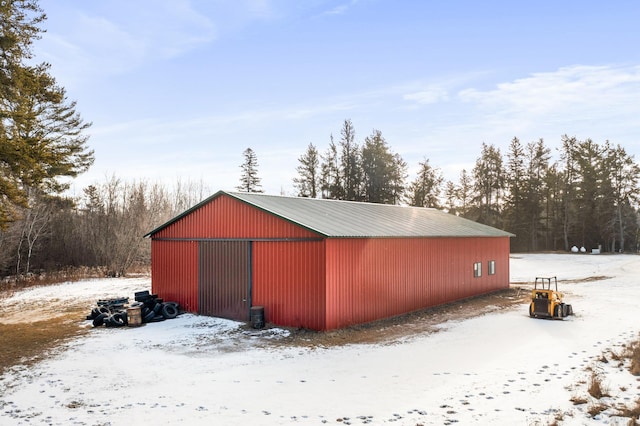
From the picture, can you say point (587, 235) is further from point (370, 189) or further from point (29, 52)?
point (29, 52)

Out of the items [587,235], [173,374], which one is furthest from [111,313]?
[587,235]

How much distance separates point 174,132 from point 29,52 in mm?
25133

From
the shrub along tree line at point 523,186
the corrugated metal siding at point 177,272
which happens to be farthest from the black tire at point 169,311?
the shrub along tree line at point 523,186

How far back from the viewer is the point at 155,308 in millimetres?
16031

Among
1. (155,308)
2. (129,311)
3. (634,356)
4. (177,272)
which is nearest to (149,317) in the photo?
(155,308)

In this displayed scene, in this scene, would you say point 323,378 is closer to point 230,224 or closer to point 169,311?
point 230,224

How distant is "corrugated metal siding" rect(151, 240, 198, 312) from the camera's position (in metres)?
17.4

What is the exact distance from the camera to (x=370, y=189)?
54.9 m

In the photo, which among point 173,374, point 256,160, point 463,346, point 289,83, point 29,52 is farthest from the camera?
point 256,160

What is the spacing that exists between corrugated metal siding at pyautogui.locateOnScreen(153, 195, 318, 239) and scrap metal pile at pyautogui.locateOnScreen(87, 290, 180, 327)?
2.90 meters

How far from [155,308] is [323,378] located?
923 cm

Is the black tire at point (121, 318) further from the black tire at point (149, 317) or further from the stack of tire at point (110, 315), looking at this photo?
the black tire at point (149, 317)

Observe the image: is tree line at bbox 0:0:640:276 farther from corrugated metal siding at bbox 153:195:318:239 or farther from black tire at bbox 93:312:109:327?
black tire at bbox 93:312:109:327

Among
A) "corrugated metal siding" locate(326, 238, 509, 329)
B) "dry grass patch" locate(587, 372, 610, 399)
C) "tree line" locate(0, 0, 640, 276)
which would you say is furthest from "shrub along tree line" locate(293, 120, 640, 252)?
"dry grass patch" locate(587, 372, 610, 399)
